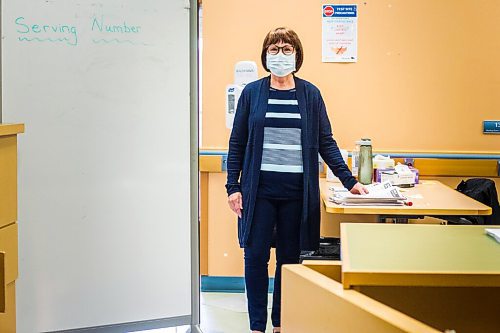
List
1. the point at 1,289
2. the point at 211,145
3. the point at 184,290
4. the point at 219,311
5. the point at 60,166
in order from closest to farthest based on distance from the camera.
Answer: the point at 1,289 → the point at 60,166 → the point at 184,290 → the point at 219,311 → the point at 211,145

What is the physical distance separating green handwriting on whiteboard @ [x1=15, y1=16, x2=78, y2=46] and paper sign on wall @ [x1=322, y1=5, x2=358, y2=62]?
1.67 metres

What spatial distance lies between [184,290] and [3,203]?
3.73 ft

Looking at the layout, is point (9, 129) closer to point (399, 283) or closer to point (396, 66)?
point (399, 283)

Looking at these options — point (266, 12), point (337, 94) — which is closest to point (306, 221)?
point (337, 94)

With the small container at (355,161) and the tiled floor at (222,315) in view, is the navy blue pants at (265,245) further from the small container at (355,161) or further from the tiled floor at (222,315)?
the small container at (355,161)

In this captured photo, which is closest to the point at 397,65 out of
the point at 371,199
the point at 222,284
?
the point at 371,199

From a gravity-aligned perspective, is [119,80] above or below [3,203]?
above

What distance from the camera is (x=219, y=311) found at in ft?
12.2

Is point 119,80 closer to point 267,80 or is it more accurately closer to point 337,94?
point 267,80

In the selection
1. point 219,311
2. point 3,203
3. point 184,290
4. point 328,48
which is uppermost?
point 328,48

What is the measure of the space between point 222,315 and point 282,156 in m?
1.22

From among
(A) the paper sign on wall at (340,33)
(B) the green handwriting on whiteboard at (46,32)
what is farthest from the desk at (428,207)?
(B) the green handwriting on whiteboard at (46,32)

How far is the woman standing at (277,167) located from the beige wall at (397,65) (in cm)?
93

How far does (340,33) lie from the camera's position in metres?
3.90
